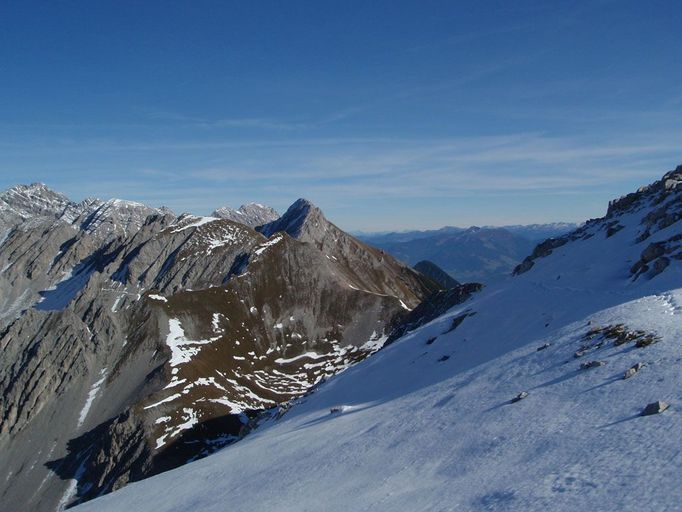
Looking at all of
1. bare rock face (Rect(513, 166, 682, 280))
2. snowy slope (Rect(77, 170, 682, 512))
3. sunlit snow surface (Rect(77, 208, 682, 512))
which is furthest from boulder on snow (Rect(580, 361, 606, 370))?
bare rock face (Rect(513, 166, 682, 280))

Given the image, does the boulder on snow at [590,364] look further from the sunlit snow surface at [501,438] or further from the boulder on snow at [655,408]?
the boulder on snow at [655,408]

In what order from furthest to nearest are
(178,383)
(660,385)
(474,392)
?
(178,383), (474,392), (660,385)

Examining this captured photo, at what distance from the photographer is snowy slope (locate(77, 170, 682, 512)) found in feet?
56.0

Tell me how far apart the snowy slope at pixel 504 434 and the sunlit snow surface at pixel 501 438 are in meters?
0.09

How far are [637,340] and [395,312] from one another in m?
144

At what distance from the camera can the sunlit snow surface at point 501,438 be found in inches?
667

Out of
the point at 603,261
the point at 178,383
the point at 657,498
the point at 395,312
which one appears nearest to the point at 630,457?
the point at 657,498

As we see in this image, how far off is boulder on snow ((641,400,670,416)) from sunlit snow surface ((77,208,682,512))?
265 millimetres

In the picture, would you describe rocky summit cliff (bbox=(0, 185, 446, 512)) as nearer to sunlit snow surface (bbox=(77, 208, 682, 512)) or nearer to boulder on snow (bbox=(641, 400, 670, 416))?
sunlit snow surface (bbox=(77, 208, 682, 512))

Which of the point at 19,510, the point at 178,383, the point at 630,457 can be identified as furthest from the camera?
the point at 178,383

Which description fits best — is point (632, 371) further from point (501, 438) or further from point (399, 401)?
point (399, 401)

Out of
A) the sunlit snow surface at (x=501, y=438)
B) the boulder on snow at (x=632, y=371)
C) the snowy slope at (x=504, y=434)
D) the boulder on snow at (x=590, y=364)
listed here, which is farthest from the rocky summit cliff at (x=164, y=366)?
the boulder on snow at (x=632, y=371)

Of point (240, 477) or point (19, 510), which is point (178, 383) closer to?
point (19, 510)

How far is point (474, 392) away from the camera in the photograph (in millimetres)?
30375
